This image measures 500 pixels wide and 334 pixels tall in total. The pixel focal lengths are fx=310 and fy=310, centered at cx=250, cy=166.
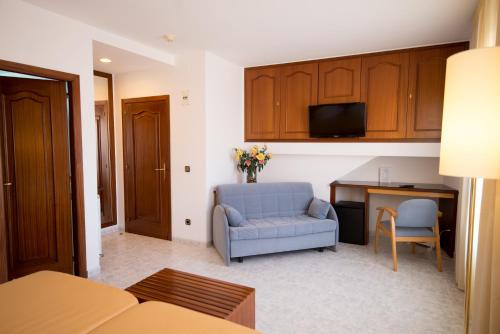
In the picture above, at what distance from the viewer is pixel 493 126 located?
4.37 ft

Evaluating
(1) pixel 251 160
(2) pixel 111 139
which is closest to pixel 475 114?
(1) pixel 251 160

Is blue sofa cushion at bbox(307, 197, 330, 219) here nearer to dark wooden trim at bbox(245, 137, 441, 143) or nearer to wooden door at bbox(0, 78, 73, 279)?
dark wooden trim at bbox(245, 137, 441, 143)

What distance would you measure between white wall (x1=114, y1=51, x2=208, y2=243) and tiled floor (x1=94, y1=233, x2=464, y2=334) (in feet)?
1.37

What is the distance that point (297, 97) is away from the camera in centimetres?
454

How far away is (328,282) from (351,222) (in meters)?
1.34

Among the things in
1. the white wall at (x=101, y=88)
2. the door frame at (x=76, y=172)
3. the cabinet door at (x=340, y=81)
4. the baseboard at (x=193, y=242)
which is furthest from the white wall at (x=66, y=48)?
the cabinet door at (x=340, y=81)

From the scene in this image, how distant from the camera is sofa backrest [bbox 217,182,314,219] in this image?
4102 mm

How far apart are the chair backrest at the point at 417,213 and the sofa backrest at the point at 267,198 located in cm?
131

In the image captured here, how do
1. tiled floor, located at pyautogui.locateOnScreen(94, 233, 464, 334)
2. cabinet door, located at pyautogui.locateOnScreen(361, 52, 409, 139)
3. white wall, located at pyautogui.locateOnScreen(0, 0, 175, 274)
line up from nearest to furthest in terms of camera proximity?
1. tiled floor, located at pyautogui.locateOnScreen(94, 233, 464, 334)
2. white wall, located at pyautogui.locateOnScreen(0, 0, 175, 274)
3. cabinet door, located at pyautogui.locateOnScreen(361, 52, 409, 139)

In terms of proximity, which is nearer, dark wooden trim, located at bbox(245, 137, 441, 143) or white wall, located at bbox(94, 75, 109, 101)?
dark wooden trim, located at bbox(245, 137, 441, 143)

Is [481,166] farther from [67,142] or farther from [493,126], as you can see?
[67,142]

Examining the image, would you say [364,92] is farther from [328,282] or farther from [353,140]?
[328,282]

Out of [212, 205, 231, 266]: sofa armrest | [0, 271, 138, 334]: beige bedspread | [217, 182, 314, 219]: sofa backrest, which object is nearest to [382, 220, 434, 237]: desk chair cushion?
[217, 182, 314, 219]: sofa backrest

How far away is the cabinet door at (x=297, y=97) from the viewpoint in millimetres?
4426
